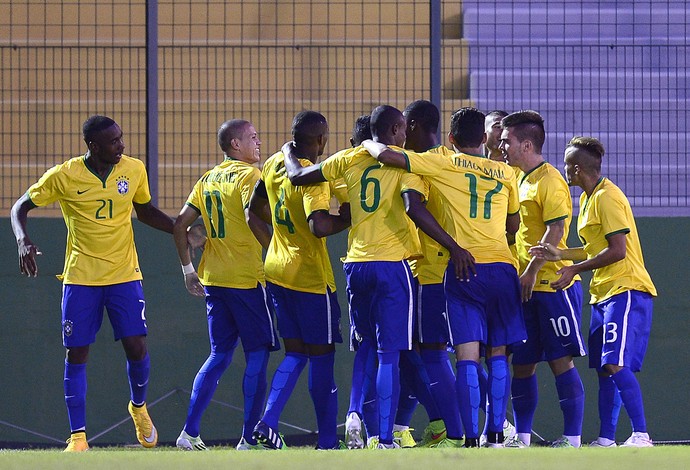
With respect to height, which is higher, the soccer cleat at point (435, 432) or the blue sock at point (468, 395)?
the blue sock at point (468, 395)

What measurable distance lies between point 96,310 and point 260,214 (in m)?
1.29

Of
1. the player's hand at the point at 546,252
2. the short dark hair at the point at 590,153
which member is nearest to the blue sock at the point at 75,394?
the player's hand at the point at 546,252

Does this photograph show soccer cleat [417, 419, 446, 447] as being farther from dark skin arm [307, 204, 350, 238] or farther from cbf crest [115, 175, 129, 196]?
cbf crest [115, 175, 129, 196]

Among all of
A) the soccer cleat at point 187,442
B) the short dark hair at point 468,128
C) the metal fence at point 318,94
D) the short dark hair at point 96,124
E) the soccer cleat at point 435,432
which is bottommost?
the soccer cleat at point 187,442

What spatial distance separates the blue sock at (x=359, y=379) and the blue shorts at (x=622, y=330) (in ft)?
4.77

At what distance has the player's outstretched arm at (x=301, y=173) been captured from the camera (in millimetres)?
6820

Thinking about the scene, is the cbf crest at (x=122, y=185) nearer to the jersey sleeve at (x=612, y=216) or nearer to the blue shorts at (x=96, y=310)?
the blue shorts at (x=96, y=310)

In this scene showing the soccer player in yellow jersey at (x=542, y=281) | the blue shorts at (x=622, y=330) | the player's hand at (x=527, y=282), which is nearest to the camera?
the player's hand at (x=527, y=282)

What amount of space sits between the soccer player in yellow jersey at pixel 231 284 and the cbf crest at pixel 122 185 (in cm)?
43

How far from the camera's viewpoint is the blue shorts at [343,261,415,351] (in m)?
6.70

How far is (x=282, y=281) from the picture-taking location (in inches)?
284

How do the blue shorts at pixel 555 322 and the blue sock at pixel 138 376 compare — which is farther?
the blue sock at pixel 138 376

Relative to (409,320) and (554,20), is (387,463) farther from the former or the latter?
(554,20)

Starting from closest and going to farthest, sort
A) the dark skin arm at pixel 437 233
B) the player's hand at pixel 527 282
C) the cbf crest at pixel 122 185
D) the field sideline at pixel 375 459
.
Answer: the field sideline at pixel 375 459 < the dark skin arm at pixel 437 233 < the player's hand at pixel 527 282 < the cbf crest at pixel 122 185
